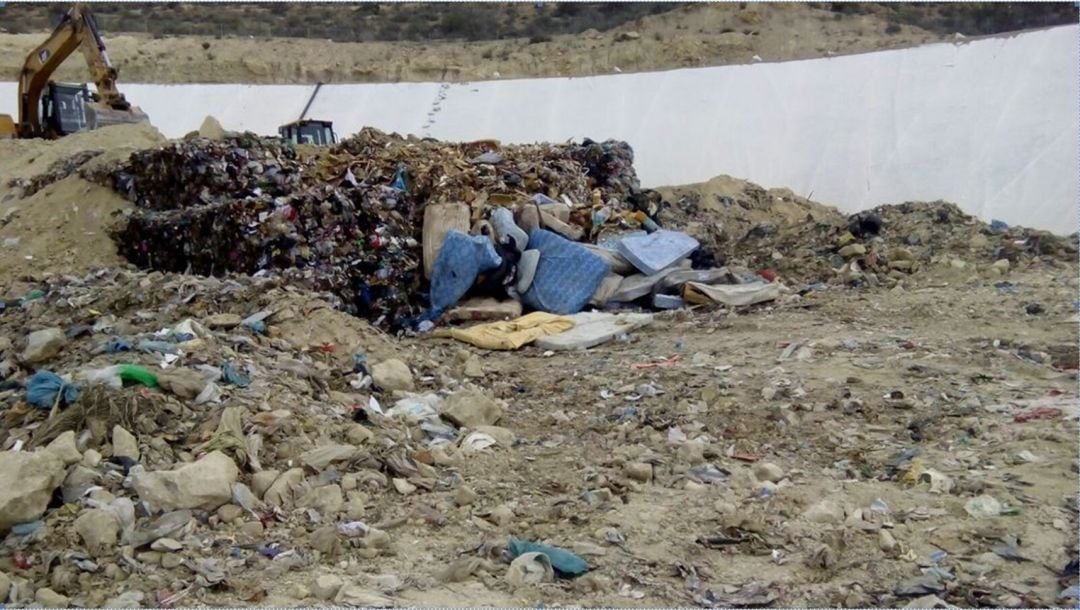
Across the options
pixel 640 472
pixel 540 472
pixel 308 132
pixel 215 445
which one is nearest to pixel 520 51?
pixel 308 132

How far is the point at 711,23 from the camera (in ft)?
74.6

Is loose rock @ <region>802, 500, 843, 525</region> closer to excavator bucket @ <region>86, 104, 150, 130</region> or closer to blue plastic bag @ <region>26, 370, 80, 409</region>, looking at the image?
blue plastic bag @ <region>26, 370, 80, 409</region>

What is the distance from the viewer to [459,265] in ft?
26.2

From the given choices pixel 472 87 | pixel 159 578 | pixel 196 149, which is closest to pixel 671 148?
pixel 472 87

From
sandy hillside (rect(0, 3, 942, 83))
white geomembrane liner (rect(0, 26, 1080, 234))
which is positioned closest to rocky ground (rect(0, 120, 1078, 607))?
white geomembrane liner (rect(0, 26, 1080, 234))

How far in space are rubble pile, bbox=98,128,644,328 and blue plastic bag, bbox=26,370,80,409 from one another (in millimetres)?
3403

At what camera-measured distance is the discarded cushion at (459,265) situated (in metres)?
7.96

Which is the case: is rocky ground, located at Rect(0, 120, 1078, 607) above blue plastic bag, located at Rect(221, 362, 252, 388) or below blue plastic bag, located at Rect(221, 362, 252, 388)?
below

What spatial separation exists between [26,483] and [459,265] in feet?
15.7

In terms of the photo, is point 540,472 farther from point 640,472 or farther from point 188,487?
point 188,487

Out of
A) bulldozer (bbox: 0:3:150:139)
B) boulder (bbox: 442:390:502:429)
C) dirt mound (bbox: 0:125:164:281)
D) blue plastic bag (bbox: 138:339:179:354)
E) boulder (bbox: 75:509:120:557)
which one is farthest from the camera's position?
bulldozer (bbox: 0:3:150:139)

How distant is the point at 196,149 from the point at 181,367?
4532mm

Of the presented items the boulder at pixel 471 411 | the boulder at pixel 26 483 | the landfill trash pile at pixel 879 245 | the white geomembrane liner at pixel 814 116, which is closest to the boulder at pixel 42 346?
the boulder at pixel 26 483

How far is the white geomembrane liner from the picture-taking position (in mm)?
11461
